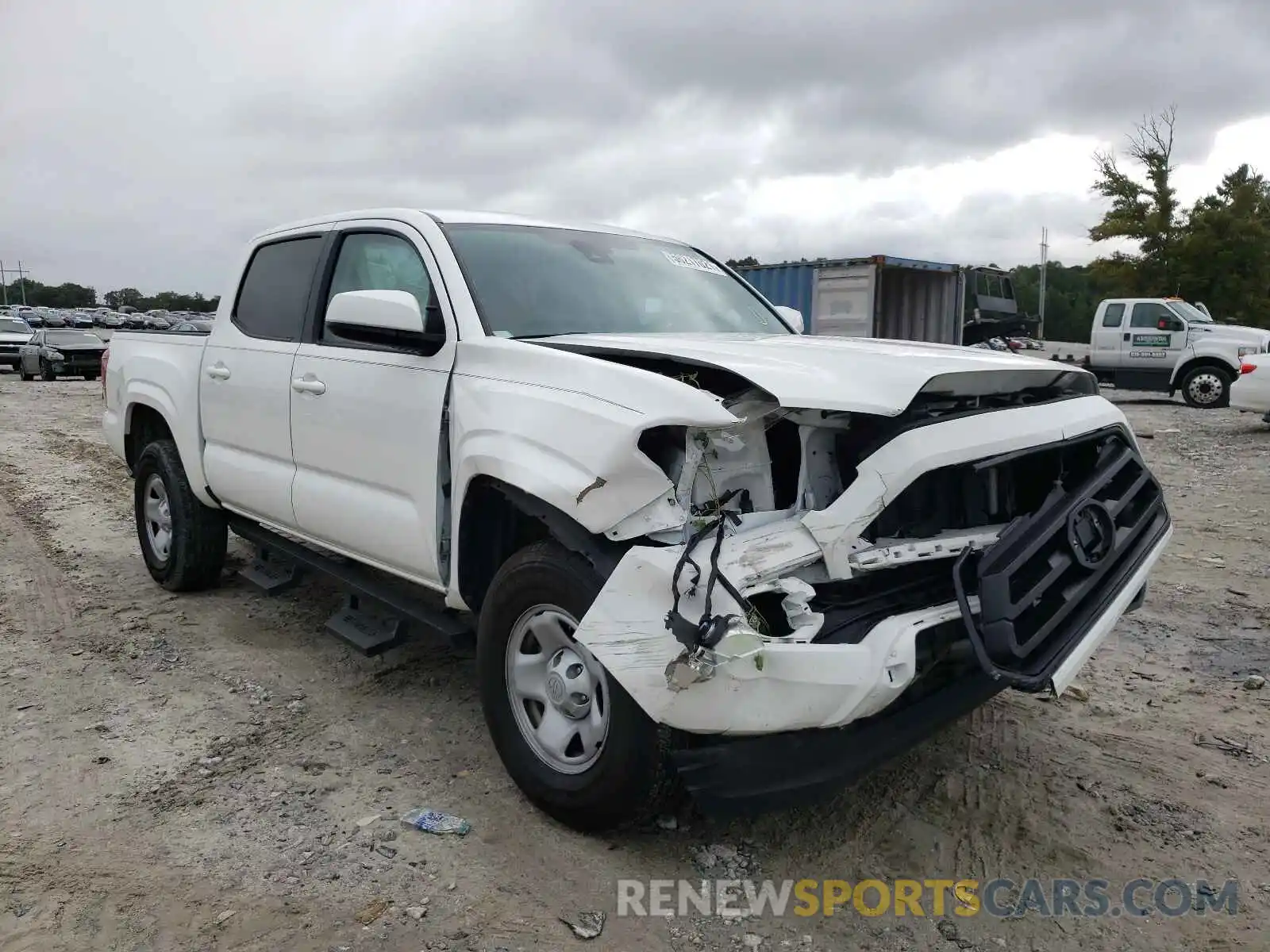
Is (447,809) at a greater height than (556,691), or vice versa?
(556,691)

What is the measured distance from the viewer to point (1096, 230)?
113 feet

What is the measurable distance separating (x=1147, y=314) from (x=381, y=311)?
1747 centimetres

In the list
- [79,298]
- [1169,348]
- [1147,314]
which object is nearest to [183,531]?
[1169,348]

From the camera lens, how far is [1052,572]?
2658 mm

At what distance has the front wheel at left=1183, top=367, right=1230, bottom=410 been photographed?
52.7ft

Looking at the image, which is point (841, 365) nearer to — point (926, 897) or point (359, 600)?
point (926, 897)

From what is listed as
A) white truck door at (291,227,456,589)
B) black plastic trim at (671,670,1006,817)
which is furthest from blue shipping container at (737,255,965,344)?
black plastic trim at (671,670,1006,817)

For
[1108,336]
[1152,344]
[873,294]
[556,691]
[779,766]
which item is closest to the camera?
[779,766]

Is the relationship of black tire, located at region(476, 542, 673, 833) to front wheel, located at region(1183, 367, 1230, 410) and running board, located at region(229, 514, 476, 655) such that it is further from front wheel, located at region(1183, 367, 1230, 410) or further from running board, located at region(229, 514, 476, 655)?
front wheel, located at region(1183, 367, 1230, 410)

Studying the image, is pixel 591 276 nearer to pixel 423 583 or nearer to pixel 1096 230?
pixel 423 583

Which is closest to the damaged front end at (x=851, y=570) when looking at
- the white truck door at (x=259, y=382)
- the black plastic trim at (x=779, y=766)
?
the black plastic trim at (x=779, y=766)

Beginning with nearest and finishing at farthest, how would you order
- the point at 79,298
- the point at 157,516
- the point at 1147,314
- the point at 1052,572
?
the point at 1052,572 → the point at 157,516 → the point at 1147,314 → the point at 79,298

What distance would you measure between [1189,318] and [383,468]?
57.5 feet

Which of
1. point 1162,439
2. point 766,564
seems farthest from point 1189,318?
point 766,564
